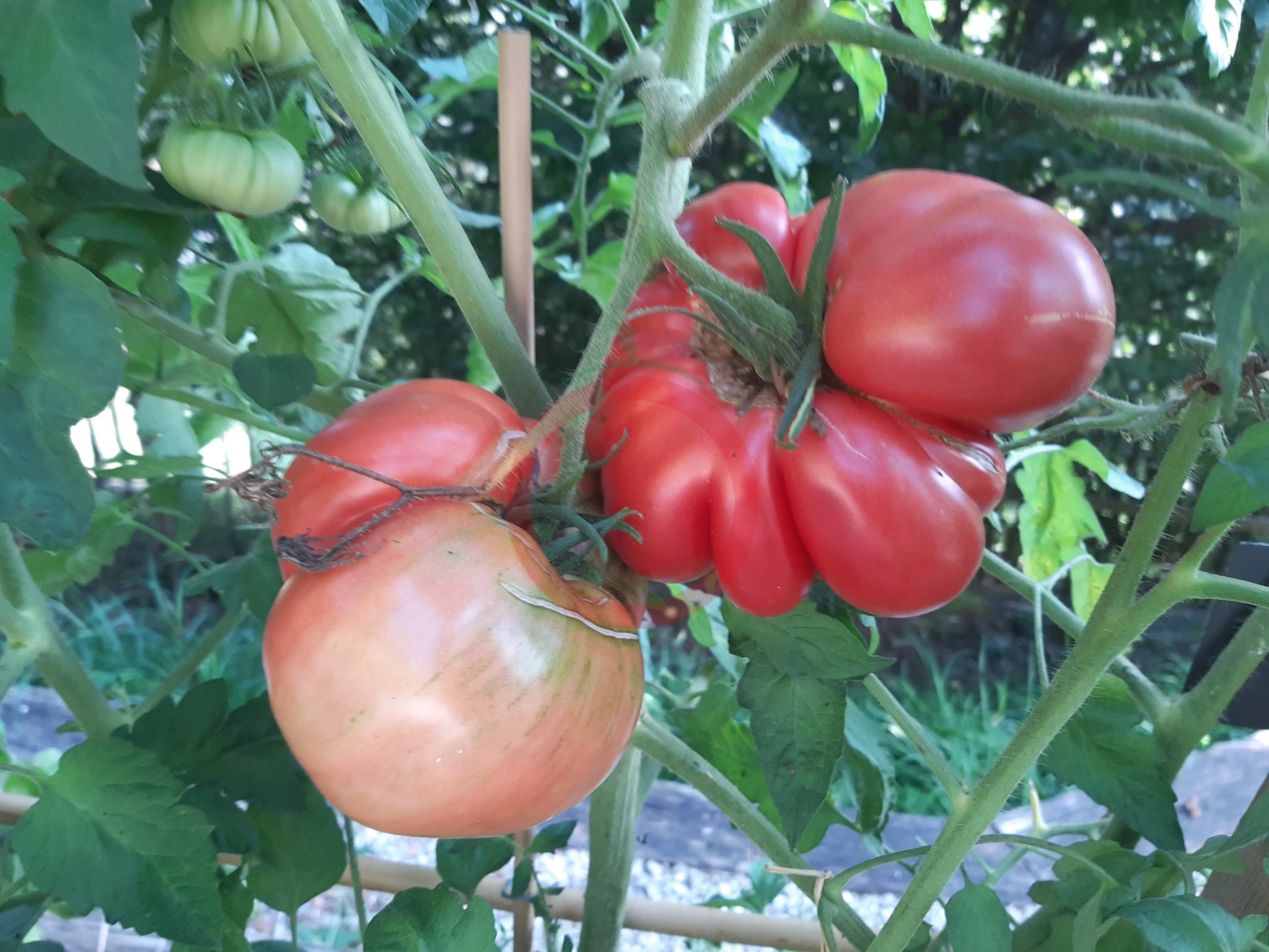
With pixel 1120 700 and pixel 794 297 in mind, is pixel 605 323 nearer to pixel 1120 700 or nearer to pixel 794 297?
pixel 794 297

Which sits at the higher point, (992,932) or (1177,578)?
(1177,578)

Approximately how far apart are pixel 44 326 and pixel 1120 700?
0.58 meters

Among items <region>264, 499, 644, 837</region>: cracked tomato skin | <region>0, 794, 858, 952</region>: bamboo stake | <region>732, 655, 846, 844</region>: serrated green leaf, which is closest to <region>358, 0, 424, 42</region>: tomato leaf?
<region>264, 499, 644, 837</region>: cracked tomato skin

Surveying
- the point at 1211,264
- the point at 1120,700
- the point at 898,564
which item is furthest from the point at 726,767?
the point at 1211,264

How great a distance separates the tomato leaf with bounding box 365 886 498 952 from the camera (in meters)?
0.44

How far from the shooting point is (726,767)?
76cm

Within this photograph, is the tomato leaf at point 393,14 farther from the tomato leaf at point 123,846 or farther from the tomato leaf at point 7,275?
the tomato leaf at point 123,846

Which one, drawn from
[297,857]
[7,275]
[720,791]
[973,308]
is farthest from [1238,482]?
[297,857]

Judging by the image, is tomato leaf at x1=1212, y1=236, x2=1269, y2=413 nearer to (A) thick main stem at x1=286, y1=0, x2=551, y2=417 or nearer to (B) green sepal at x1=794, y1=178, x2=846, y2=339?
(B) green sepal at x1=794, y1=178, x2=846, y2=339

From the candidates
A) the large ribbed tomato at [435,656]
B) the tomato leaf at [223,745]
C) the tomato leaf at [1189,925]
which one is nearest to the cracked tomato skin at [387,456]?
the large ribbed tomato at [435,656]

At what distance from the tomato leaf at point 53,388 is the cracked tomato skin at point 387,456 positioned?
0.09 meters

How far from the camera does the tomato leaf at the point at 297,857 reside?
59 cm

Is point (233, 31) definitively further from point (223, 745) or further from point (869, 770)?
point (869, 770)

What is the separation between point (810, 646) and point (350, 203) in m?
0.39
